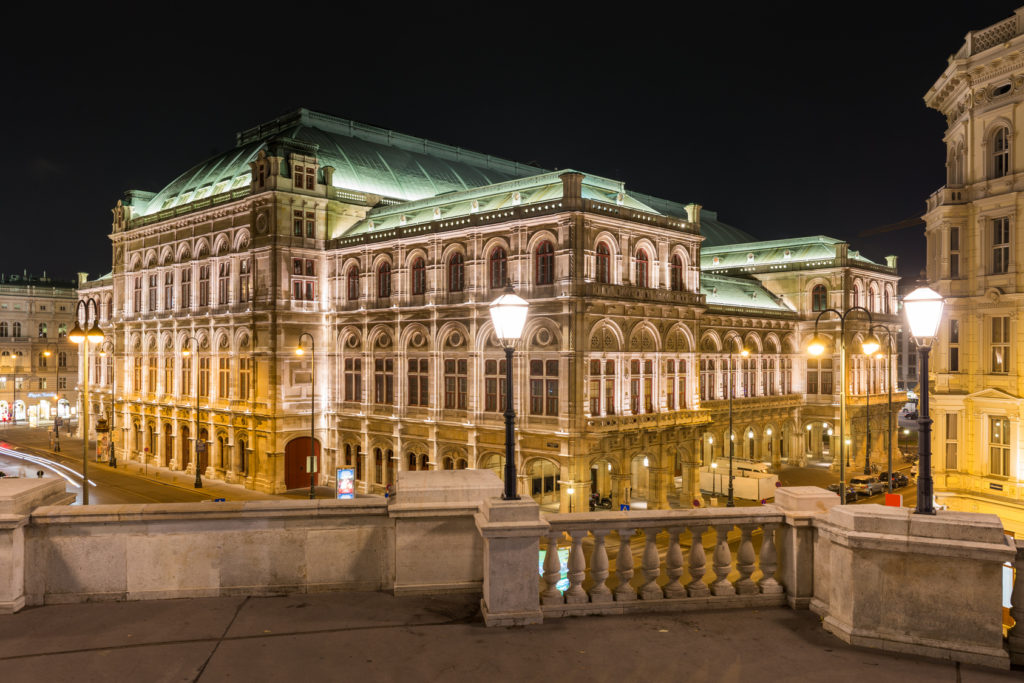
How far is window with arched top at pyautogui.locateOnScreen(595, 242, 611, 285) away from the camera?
39469 mm

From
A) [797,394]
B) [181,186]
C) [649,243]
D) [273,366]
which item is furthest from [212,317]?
[797,394]

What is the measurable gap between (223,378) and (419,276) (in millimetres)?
19182

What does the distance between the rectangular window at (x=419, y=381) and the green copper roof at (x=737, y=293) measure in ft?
76.3

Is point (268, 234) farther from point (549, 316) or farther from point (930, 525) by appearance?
point (930, 525)

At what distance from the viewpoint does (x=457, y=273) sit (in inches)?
1732

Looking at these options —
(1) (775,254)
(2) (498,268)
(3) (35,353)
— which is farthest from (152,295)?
(1) (775,254)

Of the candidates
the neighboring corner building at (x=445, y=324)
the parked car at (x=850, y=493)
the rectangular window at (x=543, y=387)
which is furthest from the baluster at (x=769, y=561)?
the parked car at (x=850, y=493)

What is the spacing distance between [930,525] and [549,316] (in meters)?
31.1

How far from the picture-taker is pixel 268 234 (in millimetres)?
49875

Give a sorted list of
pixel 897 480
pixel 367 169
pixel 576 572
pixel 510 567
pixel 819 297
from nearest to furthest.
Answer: pixel 510 567 → pixel 576 572 → pixel 897 480 → pixel 367 169 → pixel 819 297

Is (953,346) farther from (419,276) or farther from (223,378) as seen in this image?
(223,378)

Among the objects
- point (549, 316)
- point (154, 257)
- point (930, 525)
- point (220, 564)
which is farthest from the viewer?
point (154, 257)

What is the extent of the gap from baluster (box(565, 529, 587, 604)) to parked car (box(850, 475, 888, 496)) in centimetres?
4559

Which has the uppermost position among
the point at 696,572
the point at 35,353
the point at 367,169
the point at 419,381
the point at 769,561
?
the point at 367,169
